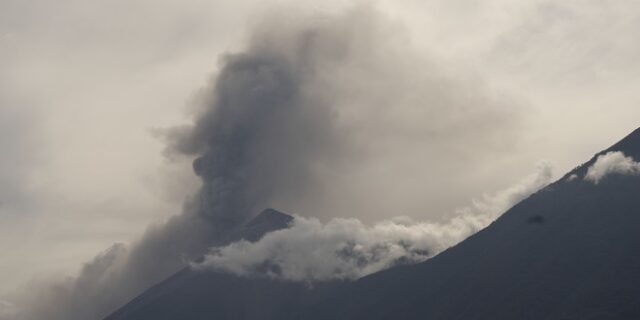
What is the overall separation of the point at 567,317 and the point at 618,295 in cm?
1398

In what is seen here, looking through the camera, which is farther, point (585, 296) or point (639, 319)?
point (585, 296)

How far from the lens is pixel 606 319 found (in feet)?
595

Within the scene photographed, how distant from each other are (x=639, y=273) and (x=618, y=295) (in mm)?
11753

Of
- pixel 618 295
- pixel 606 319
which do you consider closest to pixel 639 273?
pixel 618 295

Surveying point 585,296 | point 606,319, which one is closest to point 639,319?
point 606,319

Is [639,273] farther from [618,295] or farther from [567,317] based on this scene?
[567,317]

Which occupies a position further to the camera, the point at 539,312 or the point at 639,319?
the point at 539,312

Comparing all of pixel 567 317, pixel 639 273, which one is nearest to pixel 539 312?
pixel 567 317

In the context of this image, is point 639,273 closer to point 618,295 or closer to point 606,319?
point 618,295

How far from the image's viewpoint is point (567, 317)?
19050 cm

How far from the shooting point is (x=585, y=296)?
19825 centimetres

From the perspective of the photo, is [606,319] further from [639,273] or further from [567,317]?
[639,273]

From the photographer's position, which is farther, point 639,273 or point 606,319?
point 639,273

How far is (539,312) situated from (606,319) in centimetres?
2132
